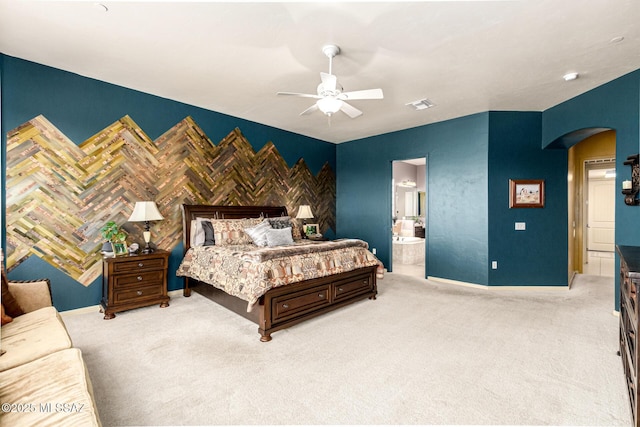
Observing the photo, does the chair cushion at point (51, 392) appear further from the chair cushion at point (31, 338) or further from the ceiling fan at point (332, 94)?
the ceiling fan at point (332, 94)

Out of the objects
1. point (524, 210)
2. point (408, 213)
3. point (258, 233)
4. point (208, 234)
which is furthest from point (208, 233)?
point (408, 213)

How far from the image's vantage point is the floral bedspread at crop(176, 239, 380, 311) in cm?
304

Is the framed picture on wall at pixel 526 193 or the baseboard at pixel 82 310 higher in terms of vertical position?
the framed picture on wall at pixel 526 193

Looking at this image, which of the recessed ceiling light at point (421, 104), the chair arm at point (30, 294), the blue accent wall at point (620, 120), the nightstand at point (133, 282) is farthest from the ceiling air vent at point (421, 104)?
the chair arm at point (30, 294)

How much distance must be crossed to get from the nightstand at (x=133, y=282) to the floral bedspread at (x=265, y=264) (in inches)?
17.3

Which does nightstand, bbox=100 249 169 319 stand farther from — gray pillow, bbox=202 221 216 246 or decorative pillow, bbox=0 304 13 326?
decorative pillow, bbox=0 304 13 326

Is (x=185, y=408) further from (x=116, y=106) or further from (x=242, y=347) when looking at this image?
(x=116, y=106)

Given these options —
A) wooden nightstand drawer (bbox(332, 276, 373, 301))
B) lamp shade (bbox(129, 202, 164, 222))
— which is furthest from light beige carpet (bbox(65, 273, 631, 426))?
lamp shade (bbox(129, 202, 164, 222))

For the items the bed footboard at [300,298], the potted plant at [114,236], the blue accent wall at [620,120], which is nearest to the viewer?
the bed footboard at [300,298]

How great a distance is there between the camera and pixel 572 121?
4234 mm

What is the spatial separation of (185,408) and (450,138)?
528 cm

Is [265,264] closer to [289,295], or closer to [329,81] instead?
[289,295]

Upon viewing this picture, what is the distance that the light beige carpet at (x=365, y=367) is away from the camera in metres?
1.90

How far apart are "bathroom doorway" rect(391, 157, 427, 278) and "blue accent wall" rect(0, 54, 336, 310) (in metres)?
4.84
